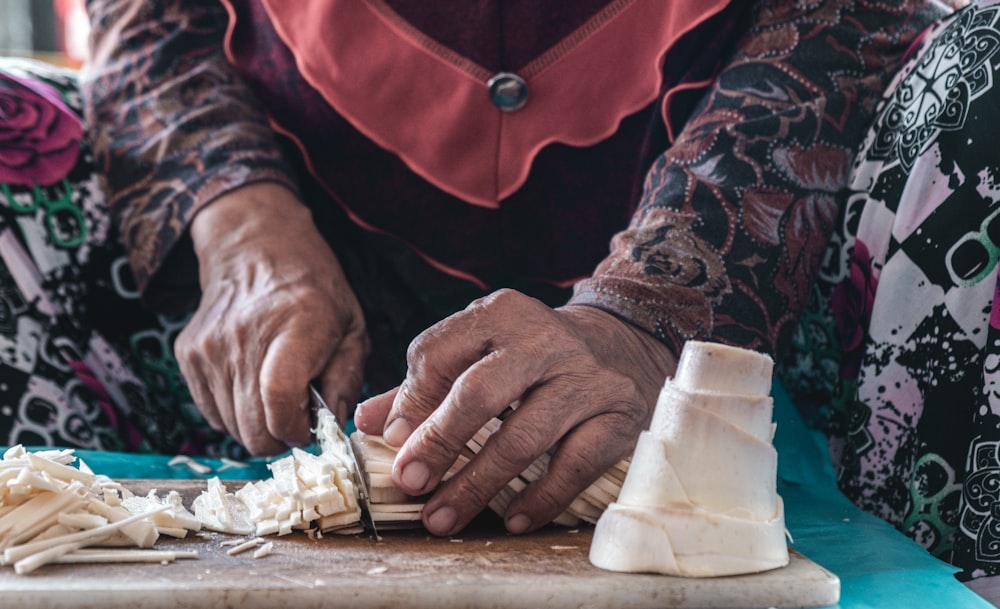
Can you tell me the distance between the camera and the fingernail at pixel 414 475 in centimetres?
106

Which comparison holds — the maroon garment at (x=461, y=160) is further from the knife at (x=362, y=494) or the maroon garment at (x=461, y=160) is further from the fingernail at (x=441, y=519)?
the fingernail at (x=441, y=519)

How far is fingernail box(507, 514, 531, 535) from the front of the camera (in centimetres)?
110

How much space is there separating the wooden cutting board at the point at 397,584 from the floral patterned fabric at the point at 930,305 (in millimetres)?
334

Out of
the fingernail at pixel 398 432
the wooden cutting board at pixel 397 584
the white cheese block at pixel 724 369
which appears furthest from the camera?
the fingernail at pixel 398 432

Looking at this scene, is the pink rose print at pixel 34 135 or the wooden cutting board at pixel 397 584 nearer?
the wooden cutting board at pixel 397 584

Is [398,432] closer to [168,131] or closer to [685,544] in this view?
[685,544]

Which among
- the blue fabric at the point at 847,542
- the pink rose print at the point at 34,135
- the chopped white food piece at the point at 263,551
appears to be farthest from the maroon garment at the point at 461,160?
the chopped white food piece at the point at 263,551

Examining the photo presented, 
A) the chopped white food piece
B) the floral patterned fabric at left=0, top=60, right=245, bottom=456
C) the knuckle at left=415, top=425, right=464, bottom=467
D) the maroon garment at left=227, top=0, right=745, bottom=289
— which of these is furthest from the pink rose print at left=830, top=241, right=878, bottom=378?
the floral patterned fabric at left=0, top=60, right=245, bottom=456

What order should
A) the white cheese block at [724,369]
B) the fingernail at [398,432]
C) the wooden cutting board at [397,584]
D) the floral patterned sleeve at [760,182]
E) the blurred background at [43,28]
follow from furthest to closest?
→ the blurred background at [43,28], the floral patterned sleeve at [760,182], the fingernail at [398,432], the white cheese block at [724,369], the wooden cutting board at [397,584]

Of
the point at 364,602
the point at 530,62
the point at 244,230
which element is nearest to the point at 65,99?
the point at 244,230

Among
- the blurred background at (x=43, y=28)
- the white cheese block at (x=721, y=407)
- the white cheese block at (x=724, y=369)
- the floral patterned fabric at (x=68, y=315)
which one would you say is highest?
the blurred background at (x=43, y=28)

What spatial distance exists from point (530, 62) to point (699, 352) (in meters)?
0.81

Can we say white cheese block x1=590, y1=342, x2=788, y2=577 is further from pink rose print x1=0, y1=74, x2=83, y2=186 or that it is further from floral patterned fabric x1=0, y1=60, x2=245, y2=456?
pink rose print x1=0, y1=74, x2=83, y2=186

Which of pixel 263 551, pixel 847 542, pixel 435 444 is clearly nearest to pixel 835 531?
pixel 847 542
